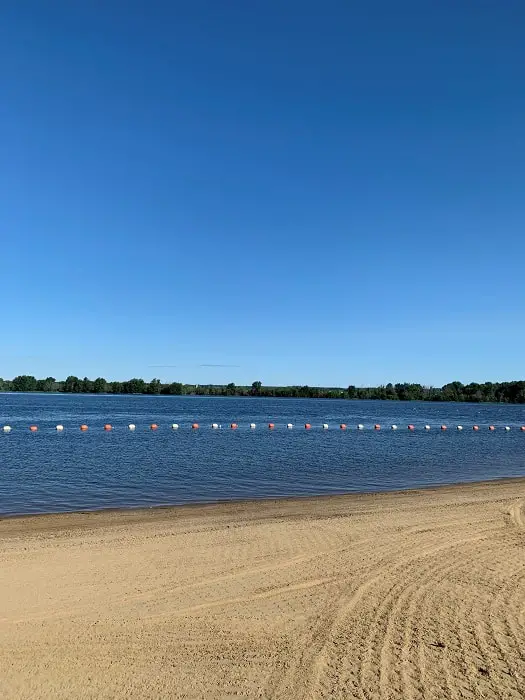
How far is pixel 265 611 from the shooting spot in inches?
319

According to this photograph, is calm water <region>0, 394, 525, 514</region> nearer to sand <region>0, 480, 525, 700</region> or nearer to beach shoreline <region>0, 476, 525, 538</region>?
beach shoreline <region>0, 476, 525, 538</region>

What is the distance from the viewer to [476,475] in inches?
1105

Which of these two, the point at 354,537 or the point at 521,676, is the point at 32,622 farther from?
the point at 354,537

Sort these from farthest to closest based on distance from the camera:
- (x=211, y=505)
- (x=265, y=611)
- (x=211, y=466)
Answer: (x=211, y=466), (x=211, y=505), (x=265, y=611)

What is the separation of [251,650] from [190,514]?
32.3 ft

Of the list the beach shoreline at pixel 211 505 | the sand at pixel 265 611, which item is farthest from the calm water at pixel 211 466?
the sand at pixel 265 611

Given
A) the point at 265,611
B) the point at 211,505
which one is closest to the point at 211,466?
the point at 211,505

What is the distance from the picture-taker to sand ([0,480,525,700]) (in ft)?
20.2

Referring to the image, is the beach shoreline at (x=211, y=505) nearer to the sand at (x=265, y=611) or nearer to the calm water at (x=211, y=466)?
the calm water at (x=211, y=466)

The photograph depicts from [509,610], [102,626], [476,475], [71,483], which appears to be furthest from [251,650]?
[476,475]

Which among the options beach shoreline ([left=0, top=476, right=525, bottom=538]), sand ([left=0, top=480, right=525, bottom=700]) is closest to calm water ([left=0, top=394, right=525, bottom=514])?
beach shoreline ([left=0, top=476, right=525, bottom=538])

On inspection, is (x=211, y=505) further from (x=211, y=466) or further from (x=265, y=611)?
A: (x=211, y=466)

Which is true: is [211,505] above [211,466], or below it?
above

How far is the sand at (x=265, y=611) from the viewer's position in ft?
20.2
